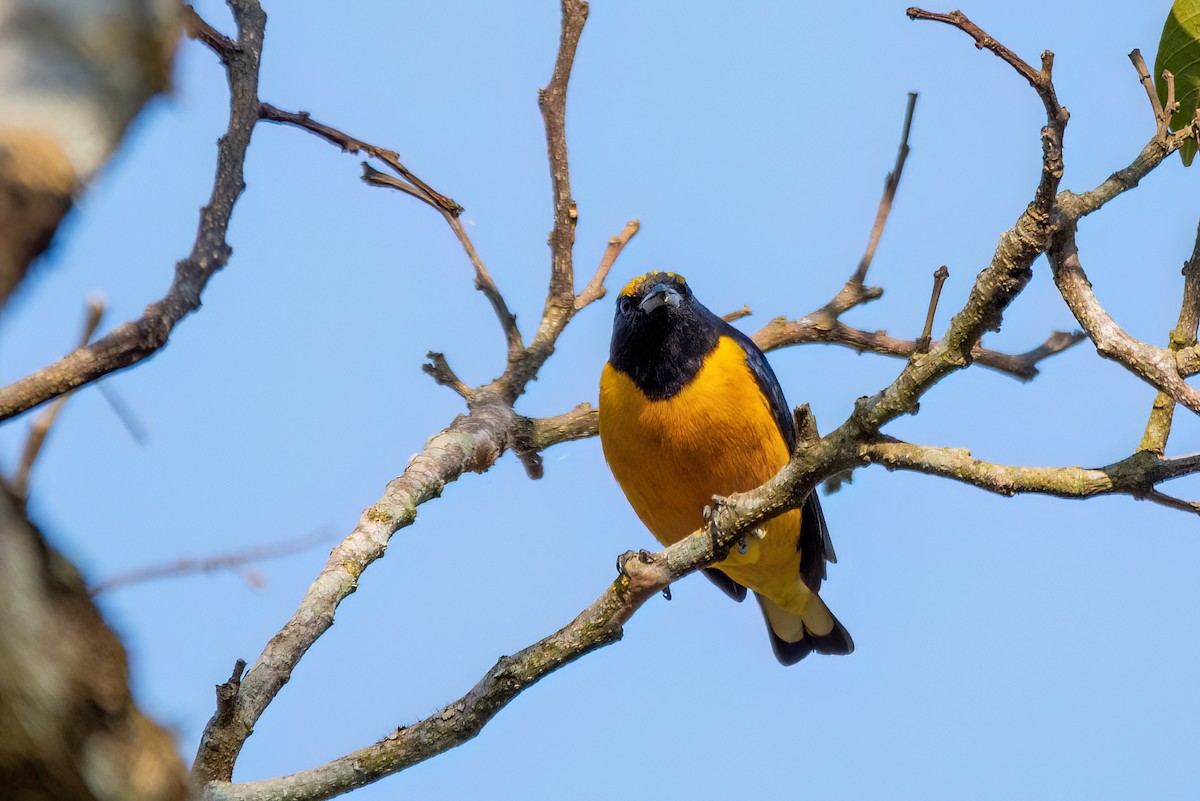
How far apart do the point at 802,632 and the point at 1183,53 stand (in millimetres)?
4411

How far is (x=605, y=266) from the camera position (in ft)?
19.6

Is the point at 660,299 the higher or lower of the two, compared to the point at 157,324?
higher

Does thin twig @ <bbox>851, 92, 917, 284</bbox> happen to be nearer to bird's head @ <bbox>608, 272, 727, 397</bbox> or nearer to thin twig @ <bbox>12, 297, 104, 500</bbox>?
bird's head @ <bbox>608, 272, 727, 397</bbox>

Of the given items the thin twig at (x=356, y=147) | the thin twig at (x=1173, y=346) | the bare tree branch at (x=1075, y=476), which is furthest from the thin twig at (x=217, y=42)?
the thin twig at (x=1173, y=346)

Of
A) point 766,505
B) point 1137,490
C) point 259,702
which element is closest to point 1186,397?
point 1137,490

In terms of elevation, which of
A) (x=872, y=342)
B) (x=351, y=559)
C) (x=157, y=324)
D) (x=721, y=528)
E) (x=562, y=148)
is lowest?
(x=721, y=528)

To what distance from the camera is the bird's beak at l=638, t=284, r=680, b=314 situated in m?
6.05

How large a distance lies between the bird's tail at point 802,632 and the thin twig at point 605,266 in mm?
2277

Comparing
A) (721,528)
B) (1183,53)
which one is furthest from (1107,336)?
(721,528)

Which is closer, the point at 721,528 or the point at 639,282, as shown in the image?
the point at 721,528

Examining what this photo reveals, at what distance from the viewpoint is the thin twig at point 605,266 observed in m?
5.89

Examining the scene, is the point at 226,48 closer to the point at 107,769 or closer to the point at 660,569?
the point at 660,569

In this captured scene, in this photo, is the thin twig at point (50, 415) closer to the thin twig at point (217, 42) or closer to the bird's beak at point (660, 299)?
the thin twig at point (217, 42)

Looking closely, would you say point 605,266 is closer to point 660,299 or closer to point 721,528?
point 660,299
